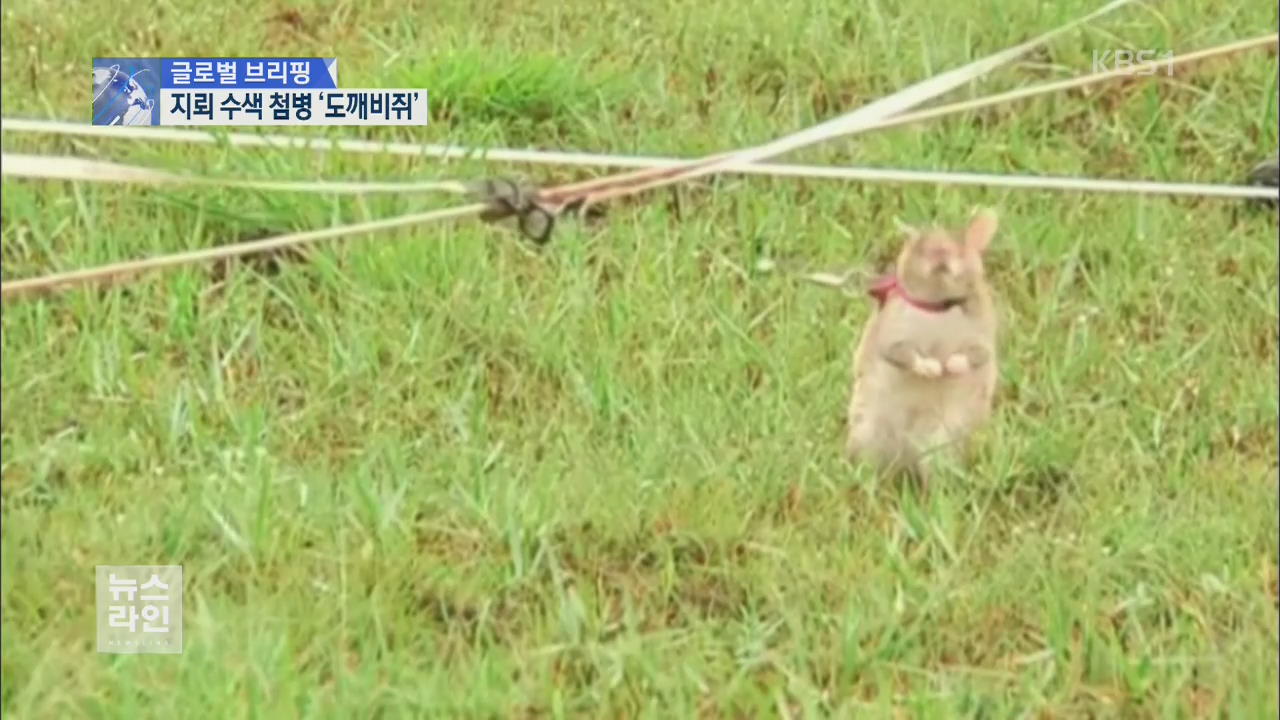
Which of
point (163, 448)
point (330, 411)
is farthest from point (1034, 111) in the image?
point (163, 448)

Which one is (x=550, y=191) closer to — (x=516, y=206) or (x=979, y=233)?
(x=516, y=206)

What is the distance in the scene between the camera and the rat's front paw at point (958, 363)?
1522mm

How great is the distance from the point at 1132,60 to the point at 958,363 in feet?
1.67

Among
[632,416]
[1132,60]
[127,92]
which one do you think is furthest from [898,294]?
[127,92]

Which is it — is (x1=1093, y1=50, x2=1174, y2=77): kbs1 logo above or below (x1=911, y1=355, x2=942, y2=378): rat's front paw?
above

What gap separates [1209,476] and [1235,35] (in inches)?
20.8

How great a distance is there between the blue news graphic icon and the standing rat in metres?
0.59

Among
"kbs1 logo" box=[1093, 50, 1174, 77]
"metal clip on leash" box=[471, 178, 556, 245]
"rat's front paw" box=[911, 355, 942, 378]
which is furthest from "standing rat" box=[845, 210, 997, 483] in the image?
"kbs1 logo" box=[1093, 50, 1174, 77]

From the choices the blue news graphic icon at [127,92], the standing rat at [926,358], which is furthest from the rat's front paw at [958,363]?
the blue news graphic icon at [127,92]

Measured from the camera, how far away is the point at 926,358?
1.52 metres

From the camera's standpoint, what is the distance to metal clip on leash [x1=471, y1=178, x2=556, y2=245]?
1.39 m

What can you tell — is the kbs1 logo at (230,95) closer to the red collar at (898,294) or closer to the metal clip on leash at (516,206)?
the metal clip on leash at (516,206)

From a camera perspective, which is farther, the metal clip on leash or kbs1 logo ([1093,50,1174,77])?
kbs1 logo ([1093,50,1174,77])

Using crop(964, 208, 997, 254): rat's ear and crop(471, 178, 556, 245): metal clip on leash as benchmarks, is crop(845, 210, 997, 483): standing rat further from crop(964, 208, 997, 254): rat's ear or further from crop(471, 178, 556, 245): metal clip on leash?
crop(471, 178, 556, 245): metal clip on leash
